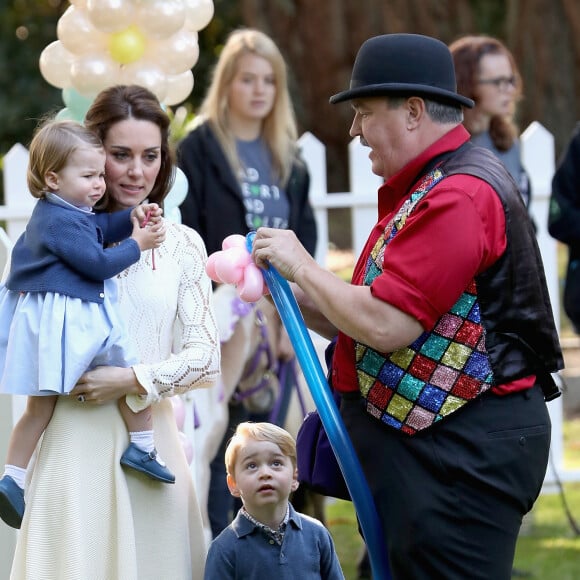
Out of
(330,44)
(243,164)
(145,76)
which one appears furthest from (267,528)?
(330,44)

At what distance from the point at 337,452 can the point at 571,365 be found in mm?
7838

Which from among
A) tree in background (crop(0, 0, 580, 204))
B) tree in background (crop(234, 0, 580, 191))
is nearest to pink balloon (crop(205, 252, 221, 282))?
tree in background (crop(0, 0, 580, 204))

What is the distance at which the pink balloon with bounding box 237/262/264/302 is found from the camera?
3.39 m

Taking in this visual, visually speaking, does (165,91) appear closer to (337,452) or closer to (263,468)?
(263,468)

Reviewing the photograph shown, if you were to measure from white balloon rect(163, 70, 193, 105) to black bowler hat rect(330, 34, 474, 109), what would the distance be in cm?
151

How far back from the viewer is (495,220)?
308cm

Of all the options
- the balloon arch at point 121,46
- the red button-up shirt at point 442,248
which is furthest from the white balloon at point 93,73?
the red button-up shirt at point 442,248

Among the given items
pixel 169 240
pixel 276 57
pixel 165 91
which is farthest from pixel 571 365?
pixel 169 240

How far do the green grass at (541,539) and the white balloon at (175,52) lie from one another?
228cm

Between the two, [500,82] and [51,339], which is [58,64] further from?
[500,82]

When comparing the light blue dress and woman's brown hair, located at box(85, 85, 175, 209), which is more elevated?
woman's brown hair, located at box(85, 85, 175, 209)

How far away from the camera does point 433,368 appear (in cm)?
314

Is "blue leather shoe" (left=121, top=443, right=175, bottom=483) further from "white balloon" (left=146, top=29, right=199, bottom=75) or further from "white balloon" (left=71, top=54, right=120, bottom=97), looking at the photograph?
"white balloon" (left=146, top=29, right=199, bottom=75)

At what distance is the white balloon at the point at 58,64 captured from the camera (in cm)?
466
